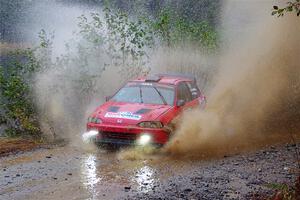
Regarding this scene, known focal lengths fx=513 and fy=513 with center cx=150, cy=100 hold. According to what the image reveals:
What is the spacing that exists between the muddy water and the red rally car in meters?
0.50

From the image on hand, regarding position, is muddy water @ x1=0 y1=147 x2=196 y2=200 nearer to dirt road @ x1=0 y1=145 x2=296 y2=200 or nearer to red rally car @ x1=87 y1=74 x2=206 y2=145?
dirt road @ x1=0 y1=145 x2=296 y2=200

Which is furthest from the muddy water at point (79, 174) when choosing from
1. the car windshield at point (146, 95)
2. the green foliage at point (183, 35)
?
the green foliage at point (183, 35)

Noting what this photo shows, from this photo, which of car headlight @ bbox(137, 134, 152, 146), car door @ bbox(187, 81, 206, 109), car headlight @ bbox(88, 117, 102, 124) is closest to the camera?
car headlight @ bbox(137, 134, 152, 146)

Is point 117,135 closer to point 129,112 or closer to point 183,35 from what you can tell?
point 129,112

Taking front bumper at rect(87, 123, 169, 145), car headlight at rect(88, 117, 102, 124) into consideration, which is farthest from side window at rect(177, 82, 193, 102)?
car headlight at rect(88, 117, 102, 124)

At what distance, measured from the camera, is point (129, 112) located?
11750 millimetres

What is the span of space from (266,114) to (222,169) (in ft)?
25.2

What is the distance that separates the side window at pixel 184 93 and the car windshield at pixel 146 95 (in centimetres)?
25

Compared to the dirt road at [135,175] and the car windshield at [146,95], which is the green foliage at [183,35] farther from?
the dirt road at [135,175]

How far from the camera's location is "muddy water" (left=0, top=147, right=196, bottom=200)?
8508mm

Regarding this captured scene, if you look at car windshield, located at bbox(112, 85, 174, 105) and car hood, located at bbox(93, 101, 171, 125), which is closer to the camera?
car hood, located at bbox(93, 101, 171, 125)

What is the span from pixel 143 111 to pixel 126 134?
769mm

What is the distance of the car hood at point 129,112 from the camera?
11475mm

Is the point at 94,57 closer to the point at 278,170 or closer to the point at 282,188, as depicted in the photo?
the point at 278,170
